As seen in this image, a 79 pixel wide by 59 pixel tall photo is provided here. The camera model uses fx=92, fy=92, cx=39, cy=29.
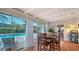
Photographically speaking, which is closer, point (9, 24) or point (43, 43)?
point (9, 24)

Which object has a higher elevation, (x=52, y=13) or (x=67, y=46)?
(x=52, y=13)

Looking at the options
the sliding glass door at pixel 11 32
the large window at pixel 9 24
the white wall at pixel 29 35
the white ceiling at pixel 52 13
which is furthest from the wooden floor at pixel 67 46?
the white ceiling at pixel 52 13

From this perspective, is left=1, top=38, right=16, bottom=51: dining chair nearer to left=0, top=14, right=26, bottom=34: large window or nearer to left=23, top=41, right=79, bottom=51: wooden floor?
left=0, top=14, right=26, bottom=34: large window

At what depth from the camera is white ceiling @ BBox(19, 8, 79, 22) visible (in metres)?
2.21

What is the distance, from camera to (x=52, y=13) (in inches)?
89.8

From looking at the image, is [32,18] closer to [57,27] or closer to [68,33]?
[57,27]

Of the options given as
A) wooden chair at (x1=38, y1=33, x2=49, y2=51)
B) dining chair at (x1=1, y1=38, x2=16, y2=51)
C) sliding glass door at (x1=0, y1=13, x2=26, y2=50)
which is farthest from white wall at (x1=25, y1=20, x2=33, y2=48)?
dining chair at (x1=1, y1=38, x2=16, y2=51)

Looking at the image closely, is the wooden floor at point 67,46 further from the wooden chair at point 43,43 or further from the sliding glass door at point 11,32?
A: the sliding glass door at point 11,32

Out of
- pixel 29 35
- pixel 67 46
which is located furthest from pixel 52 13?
pixel 67 46

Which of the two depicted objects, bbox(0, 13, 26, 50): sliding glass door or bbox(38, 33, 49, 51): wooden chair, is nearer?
bbox(0, 13, 26, 50): sliding glass door

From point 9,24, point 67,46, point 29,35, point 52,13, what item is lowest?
point 67,46

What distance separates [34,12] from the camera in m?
2.28

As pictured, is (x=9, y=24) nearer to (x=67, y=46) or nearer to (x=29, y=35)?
(x=29, y=35)
